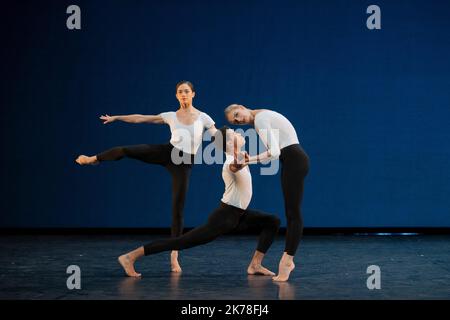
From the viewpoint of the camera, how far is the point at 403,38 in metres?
7.27

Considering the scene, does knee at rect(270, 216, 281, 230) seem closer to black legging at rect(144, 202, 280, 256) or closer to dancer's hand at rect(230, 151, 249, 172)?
black legging at rect(144, 202, 280, 256)

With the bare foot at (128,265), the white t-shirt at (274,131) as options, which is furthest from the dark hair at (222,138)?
the bare foot at (128,265)

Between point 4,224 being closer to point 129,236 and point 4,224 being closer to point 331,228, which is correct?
point 129,236

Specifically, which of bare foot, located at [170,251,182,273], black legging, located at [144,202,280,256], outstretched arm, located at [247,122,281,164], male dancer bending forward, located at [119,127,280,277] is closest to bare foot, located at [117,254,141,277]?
male dancer bending forward, located at [119,127,280,277]

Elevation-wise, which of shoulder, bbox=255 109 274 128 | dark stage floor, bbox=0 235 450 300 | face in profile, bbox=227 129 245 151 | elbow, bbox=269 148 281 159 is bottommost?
dark stage floor, bbox=0 235 450 300

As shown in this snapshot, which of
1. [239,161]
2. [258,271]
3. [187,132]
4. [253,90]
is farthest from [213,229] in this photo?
[253,90]

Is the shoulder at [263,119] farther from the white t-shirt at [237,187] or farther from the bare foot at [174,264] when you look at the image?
the bare foot at [174,264]

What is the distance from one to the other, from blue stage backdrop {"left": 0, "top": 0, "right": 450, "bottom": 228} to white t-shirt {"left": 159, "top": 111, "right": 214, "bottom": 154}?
7.60 ft

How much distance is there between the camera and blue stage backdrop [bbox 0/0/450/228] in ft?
23.9

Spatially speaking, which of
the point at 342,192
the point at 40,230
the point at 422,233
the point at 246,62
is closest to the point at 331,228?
the point at 342,192

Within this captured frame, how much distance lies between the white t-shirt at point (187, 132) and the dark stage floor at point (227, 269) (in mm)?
886

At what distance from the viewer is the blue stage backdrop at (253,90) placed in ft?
23.9

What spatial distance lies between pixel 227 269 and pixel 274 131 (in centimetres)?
117
